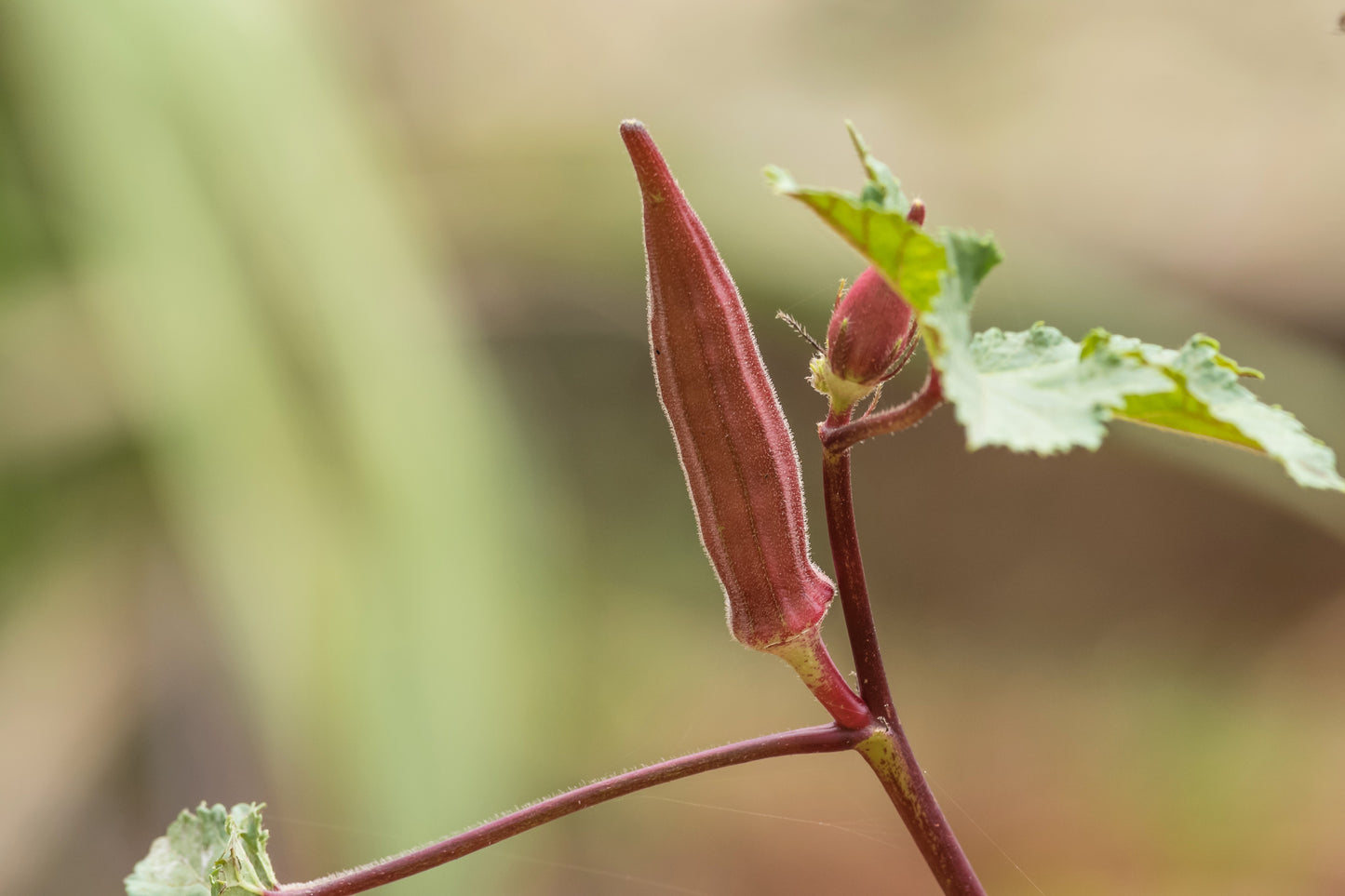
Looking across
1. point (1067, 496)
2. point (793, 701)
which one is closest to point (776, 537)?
point (793, 701)

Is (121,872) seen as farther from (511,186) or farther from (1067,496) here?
(1067,496)

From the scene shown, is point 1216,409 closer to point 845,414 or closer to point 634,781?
point 845,414

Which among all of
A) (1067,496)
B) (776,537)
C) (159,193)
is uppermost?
(159,193)

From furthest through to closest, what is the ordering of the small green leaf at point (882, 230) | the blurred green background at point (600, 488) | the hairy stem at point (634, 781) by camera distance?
the blurred green background at point (600, 488) < the hairy stem at point (634, 781) < the small green leaf at point (882, 230)

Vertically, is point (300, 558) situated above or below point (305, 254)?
below

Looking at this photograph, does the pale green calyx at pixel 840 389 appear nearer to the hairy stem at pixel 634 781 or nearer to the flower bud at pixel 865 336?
the flower bud at pixel 865 336

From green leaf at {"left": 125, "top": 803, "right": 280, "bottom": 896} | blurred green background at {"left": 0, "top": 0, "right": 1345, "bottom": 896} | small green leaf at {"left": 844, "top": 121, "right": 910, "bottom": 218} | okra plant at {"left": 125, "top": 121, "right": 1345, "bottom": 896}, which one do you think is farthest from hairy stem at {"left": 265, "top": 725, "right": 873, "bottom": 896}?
blurred green background at {"left": 0, "top": 0, "right": 1345, "bottom": 896}

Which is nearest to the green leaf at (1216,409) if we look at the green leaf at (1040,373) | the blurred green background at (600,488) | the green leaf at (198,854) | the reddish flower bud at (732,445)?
the green leaf at (1040,373)
